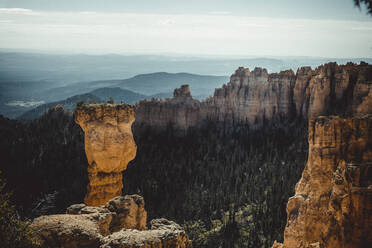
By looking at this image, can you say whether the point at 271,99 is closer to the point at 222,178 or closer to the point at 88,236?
the point at 222,178

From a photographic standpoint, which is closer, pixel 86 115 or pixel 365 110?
pixel 86 115

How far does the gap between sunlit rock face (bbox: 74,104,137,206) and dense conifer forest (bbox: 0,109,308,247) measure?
1751 cm

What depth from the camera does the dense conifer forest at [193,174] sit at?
41.0 meters

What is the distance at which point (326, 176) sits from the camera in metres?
16.8

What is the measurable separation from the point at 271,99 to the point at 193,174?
26.5 m

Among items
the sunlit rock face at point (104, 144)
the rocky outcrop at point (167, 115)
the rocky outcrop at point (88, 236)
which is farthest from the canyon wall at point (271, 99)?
the rocky outcrop at point (88, 236)

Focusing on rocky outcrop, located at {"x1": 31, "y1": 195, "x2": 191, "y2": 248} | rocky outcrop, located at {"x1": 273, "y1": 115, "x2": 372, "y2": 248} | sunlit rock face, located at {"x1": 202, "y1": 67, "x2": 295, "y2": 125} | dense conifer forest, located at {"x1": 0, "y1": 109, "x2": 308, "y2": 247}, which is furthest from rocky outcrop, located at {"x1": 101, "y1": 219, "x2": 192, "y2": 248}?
sunlit rock face, located at {"x1": 202, "y1": 67, "x2": 295, "y2": 125}

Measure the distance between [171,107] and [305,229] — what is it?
221 ft

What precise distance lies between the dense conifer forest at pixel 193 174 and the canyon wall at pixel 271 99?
4.20 metres

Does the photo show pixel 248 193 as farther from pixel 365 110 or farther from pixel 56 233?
pixel 56 233

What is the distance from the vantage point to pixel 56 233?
1155cm

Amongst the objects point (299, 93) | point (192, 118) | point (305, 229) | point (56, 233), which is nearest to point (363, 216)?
point (305, 229)

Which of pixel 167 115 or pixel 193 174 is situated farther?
pixel 167 115

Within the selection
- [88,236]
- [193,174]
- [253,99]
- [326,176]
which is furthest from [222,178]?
[88,236]
